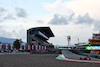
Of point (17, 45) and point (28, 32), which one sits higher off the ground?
point (28, 32)

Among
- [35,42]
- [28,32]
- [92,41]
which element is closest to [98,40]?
[92,41]

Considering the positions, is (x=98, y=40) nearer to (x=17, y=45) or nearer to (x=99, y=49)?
(x=99, y=49)

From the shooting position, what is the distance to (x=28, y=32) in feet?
335

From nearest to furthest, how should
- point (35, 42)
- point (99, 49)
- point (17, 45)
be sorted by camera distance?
point (99, 49), point (35, 42), point (17, 45)

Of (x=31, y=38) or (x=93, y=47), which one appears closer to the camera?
(x=93, y=47)

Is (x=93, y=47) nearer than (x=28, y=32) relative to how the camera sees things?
Yes

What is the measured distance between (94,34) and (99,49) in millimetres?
12921

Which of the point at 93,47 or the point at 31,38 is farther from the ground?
the point at 31,38

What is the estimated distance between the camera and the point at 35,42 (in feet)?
318

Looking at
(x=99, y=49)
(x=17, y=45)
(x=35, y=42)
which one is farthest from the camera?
(x=17, y=45)

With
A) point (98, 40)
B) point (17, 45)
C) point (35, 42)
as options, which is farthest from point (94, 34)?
point (17, 45)

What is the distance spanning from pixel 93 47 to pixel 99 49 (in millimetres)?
3618

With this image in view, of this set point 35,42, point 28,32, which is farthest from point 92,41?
point 28,32

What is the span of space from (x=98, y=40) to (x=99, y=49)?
5.64m
